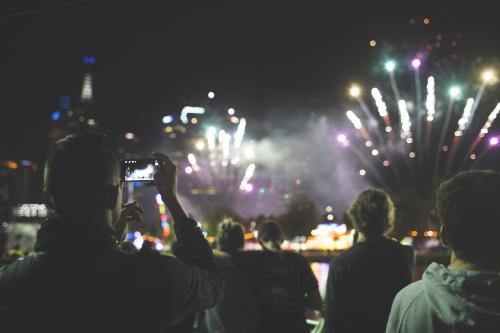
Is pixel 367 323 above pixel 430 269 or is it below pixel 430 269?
below

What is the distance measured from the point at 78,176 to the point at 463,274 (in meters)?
1.63

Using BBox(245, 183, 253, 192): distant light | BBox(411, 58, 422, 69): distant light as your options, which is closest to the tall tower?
BBox(245, 183, 253, 192): distant light

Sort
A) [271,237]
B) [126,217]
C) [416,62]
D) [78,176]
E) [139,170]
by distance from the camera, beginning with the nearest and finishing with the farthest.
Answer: [78,176]
[139,170]
[126,217]
[271,237]
[416,62]

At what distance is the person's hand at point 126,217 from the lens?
2328 mm

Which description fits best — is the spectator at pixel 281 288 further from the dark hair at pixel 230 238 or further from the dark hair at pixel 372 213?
the dark hair at pixel 372 213

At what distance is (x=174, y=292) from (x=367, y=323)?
211 centimetres

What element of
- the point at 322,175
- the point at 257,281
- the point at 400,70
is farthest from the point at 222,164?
the point at 257,281

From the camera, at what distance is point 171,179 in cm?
206

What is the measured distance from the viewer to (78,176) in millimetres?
1745

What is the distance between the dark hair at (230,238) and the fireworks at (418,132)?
41.0 feet

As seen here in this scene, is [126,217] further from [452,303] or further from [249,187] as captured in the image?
→ [249,187]

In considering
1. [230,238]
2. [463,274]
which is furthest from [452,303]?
[230,238]

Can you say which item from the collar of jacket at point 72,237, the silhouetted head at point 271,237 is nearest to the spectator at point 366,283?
the silhouetted head at point 271,237

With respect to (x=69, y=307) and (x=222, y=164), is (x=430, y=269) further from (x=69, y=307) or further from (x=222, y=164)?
(x=222, y=164)
